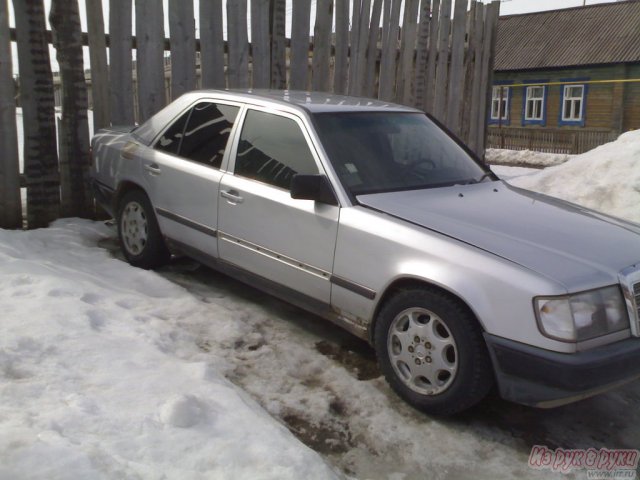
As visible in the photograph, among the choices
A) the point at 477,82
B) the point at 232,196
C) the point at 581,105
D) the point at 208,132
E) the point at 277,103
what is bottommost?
the point at 232,196

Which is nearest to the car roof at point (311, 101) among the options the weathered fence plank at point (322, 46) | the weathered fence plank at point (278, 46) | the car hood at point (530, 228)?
the car hood at point (530, 228)

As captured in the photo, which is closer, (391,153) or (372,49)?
(391,153)

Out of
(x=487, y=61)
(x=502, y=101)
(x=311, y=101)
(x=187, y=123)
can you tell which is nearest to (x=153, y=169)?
(x=187, y=123)

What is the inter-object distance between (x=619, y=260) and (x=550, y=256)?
39cm

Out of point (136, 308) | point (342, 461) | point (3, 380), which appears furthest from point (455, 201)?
point (3, 380)

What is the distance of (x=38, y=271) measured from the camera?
4293 mm

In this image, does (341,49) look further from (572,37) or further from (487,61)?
(572,37)

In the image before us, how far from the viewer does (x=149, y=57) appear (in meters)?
6.43

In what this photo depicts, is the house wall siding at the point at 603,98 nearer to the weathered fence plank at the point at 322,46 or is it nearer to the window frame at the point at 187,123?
the weathered fence plank at the point at 322,46

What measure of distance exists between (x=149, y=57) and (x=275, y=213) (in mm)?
3263

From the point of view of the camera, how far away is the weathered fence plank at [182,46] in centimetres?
648

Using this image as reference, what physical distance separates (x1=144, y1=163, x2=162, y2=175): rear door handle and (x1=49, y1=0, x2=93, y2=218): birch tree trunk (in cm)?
142

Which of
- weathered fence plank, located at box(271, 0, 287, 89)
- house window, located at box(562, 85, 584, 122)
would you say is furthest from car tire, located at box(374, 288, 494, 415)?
house window, located at box(562, 85, 584, 122)

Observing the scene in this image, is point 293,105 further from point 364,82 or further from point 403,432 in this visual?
point 364,82
